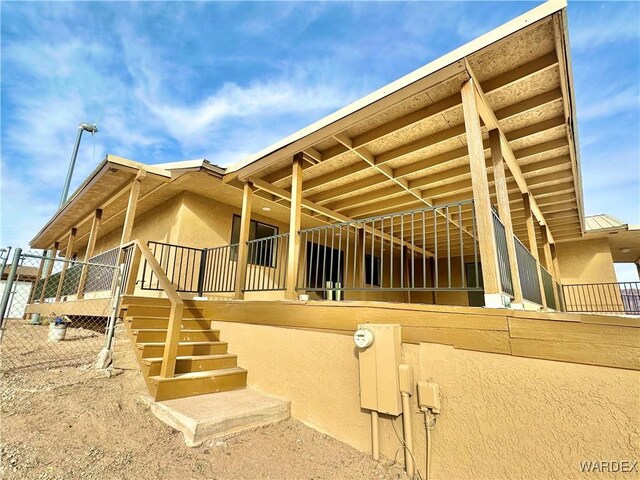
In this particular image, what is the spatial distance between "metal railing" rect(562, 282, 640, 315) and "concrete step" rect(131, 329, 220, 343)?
28.6 feet

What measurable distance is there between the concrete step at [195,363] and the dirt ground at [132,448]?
1.10ft

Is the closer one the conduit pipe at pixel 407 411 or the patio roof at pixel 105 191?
the conduit pipe at pixel 407 411

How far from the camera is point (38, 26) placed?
8.96m

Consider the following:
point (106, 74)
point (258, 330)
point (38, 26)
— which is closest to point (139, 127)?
point (106, 74)

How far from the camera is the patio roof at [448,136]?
2.73 metres

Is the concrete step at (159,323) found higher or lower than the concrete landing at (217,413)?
higher

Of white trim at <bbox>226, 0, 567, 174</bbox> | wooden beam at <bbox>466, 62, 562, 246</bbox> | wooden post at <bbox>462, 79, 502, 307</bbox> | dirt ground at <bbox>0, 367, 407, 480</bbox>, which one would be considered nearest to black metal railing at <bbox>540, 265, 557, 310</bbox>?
wooden beam at <bbox>466, 62, 562, 246</bbox>

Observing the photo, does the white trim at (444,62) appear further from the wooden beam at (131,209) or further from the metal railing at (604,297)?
the metal railing at (604,297)

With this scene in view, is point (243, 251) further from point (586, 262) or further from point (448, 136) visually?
point (586, 262)

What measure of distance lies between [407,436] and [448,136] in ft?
11.2

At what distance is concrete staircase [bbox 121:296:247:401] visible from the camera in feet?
10.4

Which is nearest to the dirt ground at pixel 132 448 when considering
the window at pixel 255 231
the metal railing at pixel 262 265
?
the metal railing at pixel 262 265

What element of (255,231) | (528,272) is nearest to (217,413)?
(528,272)

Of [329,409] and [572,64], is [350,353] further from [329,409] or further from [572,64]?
[572,64]
